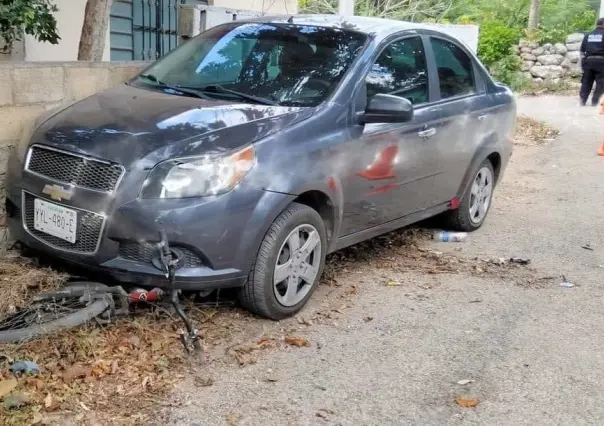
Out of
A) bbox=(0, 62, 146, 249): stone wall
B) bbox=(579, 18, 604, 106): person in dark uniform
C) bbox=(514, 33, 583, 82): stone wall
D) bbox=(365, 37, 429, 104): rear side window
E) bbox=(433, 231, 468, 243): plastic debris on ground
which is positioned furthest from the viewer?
bbox=(514, 33, 583, 82): stone wall

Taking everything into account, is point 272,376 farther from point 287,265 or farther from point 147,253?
point 147,253

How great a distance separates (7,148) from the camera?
5051mm

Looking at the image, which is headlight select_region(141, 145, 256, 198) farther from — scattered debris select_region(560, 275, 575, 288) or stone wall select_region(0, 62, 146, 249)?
scattered debris select_region(560, 275, 575, 288)

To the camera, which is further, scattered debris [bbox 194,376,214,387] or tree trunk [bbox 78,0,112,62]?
tree trunk [bbox 78,0,112,62]

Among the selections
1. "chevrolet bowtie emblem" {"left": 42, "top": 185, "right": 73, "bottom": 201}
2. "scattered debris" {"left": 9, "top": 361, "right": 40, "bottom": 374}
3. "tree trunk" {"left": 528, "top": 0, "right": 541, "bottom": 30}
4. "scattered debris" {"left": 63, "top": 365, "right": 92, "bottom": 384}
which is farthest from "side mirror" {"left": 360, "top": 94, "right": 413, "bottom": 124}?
"tree trunk" {"left": 528, "top": 0, "right": 541, "bottom": 30}

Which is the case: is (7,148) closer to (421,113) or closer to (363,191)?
(363,191)

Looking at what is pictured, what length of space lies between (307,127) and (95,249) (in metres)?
1.42

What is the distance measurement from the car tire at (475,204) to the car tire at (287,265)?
7.38ft

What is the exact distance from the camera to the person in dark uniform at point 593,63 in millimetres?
16078

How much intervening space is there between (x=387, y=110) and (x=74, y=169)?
1.95 meters

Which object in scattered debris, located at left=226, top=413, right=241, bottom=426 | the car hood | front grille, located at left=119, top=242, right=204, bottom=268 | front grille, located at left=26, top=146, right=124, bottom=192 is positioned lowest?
scattered debris, located at left=226, top=413, right=241, bottom=426

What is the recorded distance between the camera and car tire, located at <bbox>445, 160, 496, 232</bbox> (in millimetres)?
6535

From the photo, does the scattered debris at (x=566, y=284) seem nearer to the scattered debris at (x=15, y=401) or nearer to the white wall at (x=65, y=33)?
the scattered debris at (x=15, y=401)

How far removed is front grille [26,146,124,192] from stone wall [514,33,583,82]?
62.5ft
